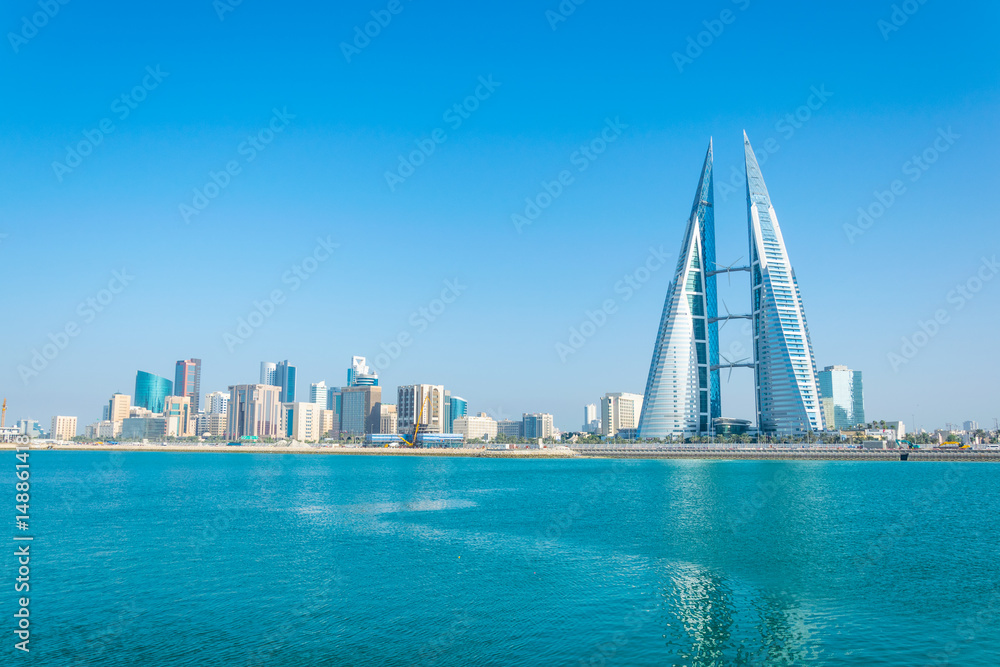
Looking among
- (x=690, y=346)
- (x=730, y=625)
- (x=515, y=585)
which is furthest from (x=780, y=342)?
(x=730, y=625)

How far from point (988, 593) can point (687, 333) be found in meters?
153

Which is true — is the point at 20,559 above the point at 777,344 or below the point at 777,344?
below

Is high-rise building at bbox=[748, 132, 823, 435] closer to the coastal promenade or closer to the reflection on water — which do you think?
the coastal promenade

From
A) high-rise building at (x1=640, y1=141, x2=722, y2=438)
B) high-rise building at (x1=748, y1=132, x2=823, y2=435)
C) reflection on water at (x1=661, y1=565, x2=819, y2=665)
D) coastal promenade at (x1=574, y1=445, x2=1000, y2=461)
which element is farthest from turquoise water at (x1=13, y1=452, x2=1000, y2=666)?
high-rise building at (x1=640, y1=141, x2=722, y2=438)

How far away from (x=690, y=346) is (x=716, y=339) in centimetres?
1598

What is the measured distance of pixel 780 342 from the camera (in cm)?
16038

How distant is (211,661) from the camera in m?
19.6

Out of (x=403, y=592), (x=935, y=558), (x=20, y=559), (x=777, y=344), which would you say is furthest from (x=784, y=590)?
(x=777, y=344)

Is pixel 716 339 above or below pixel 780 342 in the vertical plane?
above

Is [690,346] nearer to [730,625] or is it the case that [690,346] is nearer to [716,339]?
[716,339]

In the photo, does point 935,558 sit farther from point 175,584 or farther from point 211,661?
point 175,584

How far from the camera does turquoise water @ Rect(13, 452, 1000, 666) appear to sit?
20797mm

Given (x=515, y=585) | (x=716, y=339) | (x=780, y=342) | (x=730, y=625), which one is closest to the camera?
(x=730, y=625)

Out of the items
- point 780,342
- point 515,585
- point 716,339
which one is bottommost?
point 515,585
